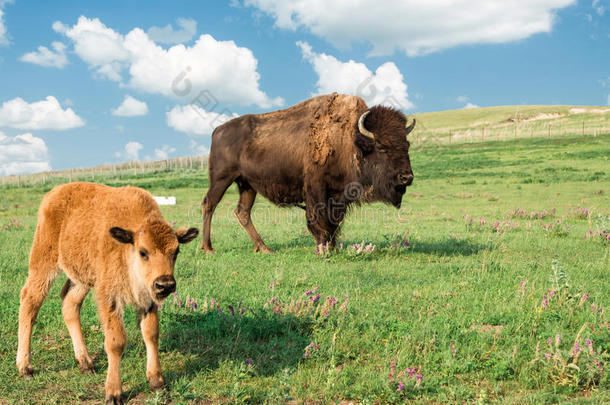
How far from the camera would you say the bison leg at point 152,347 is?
14.1ft

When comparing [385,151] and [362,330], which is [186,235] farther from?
[385,151]

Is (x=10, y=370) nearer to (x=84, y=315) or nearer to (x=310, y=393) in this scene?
(x=84, y=315)

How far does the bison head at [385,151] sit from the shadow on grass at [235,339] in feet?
15.4

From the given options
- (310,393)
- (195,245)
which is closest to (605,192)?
(195,245)

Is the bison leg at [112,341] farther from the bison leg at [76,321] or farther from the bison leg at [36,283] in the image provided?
the bison leg at [36,283]

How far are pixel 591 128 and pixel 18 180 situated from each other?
73.2 m

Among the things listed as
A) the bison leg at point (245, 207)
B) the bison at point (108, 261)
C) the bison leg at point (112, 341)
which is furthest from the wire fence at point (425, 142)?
the bison leg at point (112, 341)

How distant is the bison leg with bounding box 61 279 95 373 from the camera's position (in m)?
4.76

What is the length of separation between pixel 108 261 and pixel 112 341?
0.71m

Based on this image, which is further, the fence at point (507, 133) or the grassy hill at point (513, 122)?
the grassy hill at point (513, 122)

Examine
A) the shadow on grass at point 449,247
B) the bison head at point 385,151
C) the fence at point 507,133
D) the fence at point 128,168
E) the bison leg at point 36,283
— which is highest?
the fence at point 507,133

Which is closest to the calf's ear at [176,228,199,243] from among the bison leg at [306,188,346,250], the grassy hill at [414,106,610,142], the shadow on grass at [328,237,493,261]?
the shadow on grass at [328,237,493,261]

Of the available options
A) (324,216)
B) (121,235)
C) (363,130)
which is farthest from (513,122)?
(121,235)

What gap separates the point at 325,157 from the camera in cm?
977
